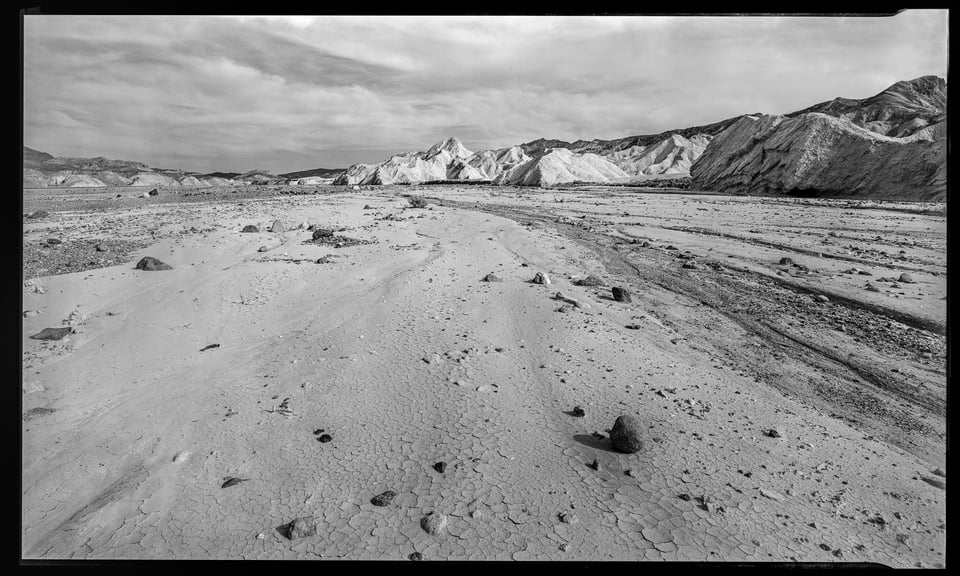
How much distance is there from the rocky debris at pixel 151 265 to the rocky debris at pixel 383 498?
572cm

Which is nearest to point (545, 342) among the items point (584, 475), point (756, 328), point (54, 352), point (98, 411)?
point (584, 475)

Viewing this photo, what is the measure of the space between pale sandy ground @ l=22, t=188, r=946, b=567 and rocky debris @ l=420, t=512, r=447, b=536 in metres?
0.03

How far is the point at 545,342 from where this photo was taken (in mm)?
4258

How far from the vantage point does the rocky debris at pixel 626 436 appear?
2.75 m

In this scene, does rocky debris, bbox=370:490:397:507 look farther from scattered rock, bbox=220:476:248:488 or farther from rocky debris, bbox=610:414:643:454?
rocky debris, bbox=610:414:643:454

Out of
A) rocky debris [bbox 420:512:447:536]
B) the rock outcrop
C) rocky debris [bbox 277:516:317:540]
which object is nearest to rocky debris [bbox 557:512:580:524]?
rocky debris [bbox 420:512:447:536]

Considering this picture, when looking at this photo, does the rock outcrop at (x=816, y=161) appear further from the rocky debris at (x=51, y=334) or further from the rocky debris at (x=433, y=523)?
the rocky debris at (x=51, y=334)

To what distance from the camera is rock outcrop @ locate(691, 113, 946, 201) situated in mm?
17783

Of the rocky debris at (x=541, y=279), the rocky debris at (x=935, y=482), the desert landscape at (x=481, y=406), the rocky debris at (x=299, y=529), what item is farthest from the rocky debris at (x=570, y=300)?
the rocky debris at (x=299, y=529)

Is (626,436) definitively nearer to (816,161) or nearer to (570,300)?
(570,300)

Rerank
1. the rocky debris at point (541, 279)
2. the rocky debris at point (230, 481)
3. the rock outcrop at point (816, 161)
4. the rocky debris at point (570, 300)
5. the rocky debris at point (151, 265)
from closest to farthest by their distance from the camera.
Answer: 1. the rocky debris at point (230, 481)
2. the rocky debris at point (570, 300)
3. the rocky debris at point (541, 279)
4. the rocky debris at point (151, 265)
5. the rock outcrop at point (816, 161)

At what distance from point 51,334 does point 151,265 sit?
2474mm

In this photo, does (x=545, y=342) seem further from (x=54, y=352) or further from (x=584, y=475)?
(x=54, y=352)

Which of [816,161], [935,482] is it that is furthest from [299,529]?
[816,161]
